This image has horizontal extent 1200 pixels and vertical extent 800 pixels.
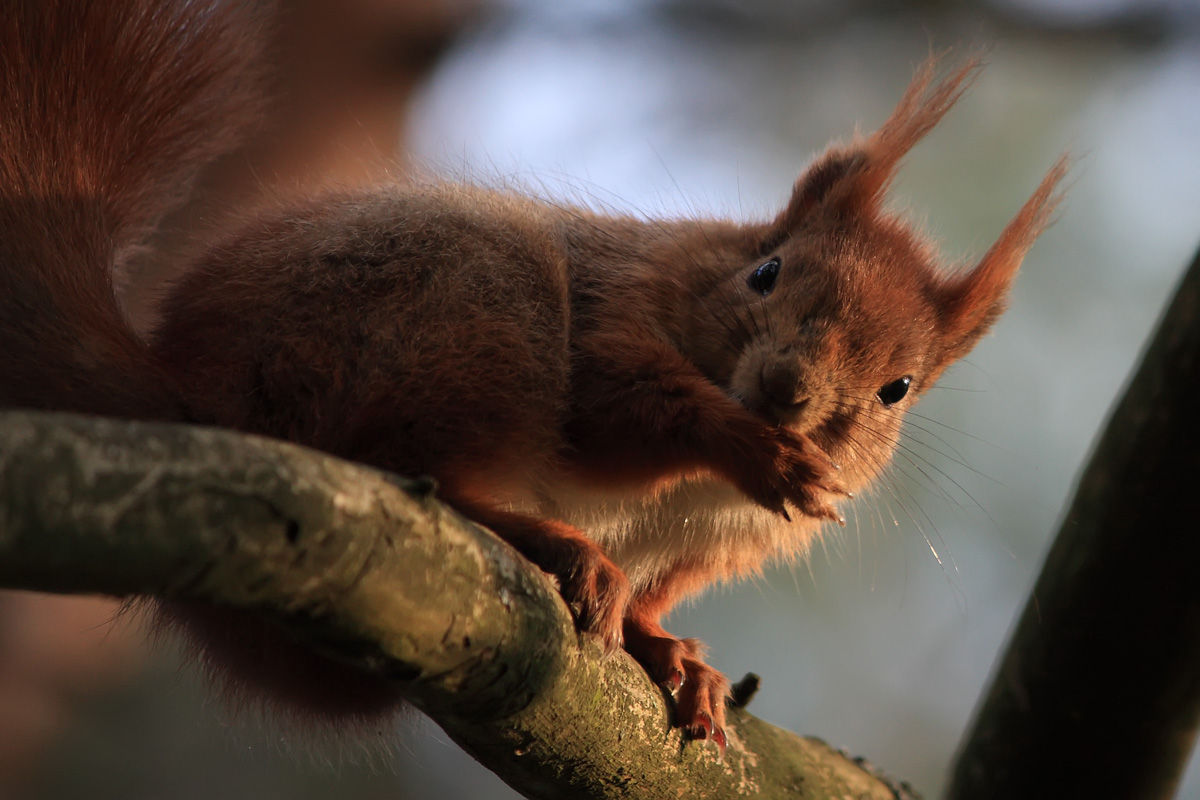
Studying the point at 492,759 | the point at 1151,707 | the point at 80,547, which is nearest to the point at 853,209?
the point at 1151,707

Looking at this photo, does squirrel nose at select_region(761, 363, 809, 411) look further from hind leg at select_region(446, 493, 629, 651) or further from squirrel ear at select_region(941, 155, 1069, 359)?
squirrel ear at select_region(941, 155, 1069, 359)

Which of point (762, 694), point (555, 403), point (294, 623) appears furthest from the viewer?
point (762, 694)

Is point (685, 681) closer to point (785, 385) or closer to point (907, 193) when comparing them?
point (785, 385)

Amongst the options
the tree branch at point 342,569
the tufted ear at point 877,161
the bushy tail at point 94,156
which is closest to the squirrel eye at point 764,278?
the tufted ear at point 877,161

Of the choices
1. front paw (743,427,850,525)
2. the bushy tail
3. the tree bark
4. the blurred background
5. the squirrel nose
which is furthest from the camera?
the blurred background

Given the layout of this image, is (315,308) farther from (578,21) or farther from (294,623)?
(578,21)

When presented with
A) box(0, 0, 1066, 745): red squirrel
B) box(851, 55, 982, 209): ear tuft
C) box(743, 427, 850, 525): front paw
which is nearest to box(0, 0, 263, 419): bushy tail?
box(0, 0, 1066, 745): red squirrel

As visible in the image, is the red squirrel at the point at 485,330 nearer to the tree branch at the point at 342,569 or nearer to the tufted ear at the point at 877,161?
the tufted ear at the point at 877,161
